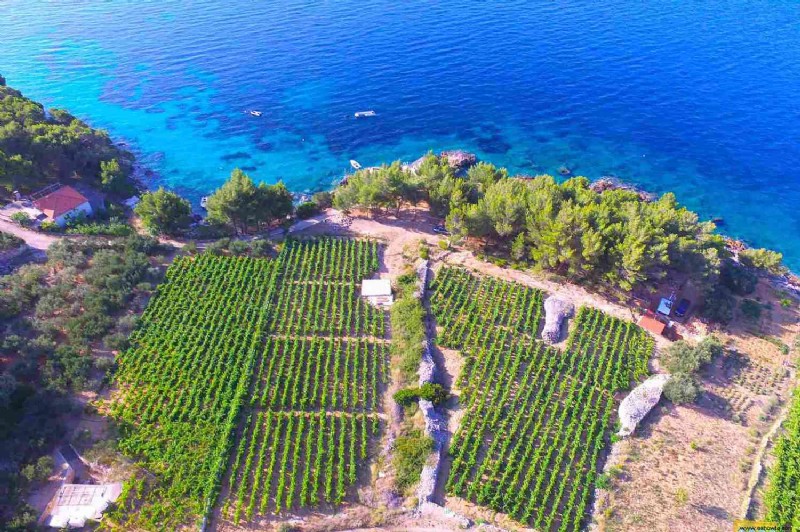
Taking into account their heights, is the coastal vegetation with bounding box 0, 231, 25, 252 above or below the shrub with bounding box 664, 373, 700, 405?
above

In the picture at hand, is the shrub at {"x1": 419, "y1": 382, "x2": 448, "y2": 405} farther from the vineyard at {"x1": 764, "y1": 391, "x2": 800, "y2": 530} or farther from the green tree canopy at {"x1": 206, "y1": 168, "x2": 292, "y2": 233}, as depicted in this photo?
the green tree canopy at {"x1": 206, "y1": 168, "x2": 292, "y2": 233}

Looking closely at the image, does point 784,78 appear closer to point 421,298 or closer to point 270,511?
point 421,298

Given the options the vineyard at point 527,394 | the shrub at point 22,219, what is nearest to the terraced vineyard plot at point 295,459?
the vineyard at point 527,394

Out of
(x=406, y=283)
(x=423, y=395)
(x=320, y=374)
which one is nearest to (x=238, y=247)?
(x=406, y=283)

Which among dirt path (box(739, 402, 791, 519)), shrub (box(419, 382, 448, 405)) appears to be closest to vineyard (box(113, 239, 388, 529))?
shrub (box(419, 382, 448, 405))

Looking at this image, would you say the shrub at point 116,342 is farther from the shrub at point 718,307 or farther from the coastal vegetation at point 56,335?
the shrub at point 718,307

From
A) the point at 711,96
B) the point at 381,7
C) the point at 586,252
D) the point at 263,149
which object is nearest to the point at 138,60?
the point at 263,149

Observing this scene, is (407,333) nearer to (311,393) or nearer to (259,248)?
(311,393)
